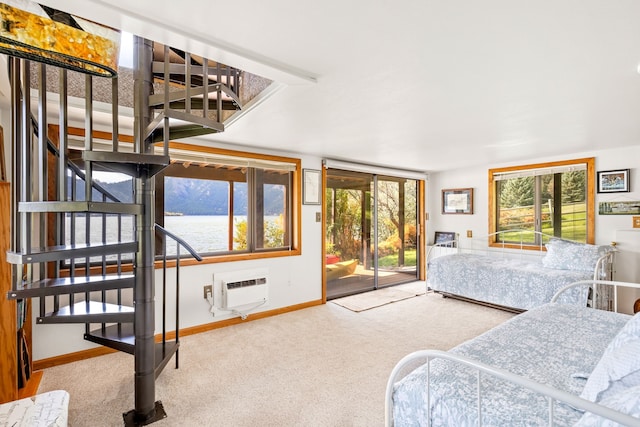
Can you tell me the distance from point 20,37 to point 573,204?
559 cm

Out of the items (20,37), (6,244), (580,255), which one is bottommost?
(580,255)

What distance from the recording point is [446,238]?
5762mm

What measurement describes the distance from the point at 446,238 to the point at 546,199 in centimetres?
168

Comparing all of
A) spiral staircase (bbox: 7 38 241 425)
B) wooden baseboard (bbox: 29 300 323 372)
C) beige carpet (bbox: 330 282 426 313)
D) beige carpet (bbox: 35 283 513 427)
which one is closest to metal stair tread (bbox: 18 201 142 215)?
spiral staircase (bbox: 7 38 241 425)

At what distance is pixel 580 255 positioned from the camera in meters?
3.67

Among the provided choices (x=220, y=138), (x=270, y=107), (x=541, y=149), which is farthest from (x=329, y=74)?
(x=541, y=149)

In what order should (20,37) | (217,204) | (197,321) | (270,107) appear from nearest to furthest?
(20,37) → (270,107) → (197,321) → (217,204)

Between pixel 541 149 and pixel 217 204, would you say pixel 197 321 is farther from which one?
pixel 541 149

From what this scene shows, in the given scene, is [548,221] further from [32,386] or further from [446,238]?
[32,386]

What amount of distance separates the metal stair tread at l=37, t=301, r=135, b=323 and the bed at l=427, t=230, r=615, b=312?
404 centimetres

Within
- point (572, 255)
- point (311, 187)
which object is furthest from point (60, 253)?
point (572, 255)

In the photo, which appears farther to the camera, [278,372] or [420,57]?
[278,372]

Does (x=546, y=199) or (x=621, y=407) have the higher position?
(x=546, y=199)

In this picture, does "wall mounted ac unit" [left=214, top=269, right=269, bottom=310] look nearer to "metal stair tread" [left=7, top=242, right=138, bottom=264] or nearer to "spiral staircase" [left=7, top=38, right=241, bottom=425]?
"spiral staircase" [left=7, top=38, right=241, bottom=425]
